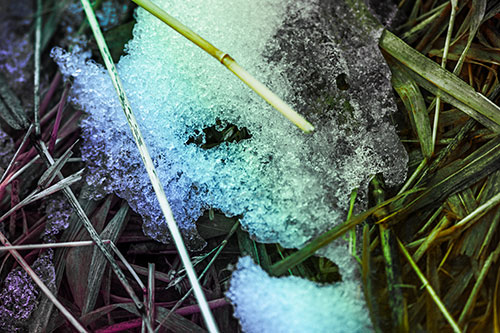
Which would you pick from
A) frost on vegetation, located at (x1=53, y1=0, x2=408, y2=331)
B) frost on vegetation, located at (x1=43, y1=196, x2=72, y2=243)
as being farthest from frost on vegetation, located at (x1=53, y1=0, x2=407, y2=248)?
frost on vegetation, located at (x1=43, y1=196, x2=72, y2=243)

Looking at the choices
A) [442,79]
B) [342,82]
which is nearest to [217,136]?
[342,82]

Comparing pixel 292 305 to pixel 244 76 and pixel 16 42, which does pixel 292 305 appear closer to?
pixel 244 76

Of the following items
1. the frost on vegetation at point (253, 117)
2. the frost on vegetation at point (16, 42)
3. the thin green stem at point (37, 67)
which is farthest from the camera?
the frost on vegetation at point (16, 42)

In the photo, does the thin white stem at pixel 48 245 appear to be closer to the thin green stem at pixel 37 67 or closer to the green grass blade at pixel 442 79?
the thin green stem at pixel 37 67

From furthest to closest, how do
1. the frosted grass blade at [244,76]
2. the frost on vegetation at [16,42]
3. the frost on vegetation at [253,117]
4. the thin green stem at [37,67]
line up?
the frost on vegetation at [16,42], the thin green stem at [37,67], the frost on vegetation at [253,117], the frosted grass blade at [244,76]

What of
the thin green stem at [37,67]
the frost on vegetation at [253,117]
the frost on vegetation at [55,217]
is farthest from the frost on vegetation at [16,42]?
the frost on vegetation at [55,217]

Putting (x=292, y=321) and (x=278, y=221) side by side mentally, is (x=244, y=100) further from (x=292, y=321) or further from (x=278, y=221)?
(x=292, y=321)

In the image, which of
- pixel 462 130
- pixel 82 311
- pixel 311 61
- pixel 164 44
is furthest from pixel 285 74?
pixel 82 311
